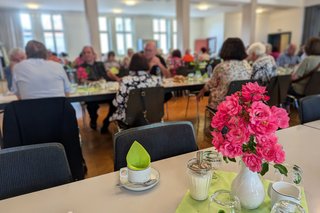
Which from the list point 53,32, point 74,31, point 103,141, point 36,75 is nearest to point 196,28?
point 74,31

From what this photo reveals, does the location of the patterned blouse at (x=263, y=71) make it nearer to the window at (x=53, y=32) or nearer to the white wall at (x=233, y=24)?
the white wall at (x=233, y=24)

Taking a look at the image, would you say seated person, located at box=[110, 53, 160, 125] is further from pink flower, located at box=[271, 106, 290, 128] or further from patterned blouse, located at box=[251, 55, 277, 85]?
pink flower, located at box=[271, 106, 290, 128]

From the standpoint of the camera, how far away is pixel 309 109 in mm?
1656

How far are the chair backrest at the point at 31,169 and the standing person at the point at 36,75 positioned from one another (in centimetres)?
133

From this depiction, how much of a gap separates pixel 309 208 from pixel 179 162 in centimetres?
50

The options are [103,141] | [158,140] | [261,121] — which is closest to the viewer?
[261,121]

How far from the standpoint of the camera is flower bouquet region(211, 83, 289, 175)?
651 mm

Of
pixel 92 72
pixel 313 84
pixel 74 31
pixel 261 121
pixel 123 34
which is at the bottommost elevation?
pixel 313 84

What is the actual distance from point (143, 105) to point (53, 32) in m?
9.65

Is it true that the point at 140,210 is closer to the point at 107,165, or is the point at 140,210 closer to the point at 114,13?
the point at 107,165

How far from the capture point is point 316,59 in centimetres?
335

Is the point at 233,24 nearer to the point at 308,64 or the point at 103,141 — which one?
the point at 308,64

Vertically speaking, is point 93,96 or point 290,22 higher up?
point 290,22

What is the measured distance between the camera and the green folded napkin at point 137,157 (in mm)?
896
